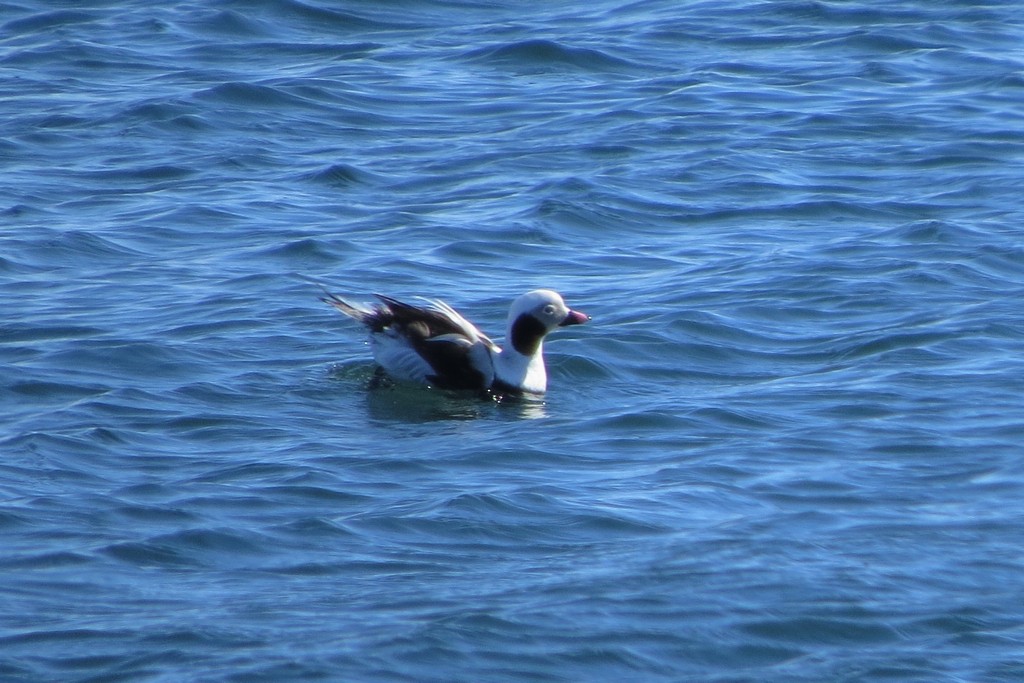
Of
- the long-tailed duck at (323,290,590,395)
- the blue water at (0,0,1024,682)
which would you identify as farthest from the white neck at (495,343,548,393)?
the blue water at (0,0,1024,682)

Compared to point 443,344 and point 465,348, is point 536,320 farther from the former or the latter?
point 443,344

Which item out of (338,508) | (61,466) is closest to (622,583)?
(338,508)

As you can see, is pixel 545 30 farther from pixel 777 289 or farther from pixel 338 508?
pixel 338 508

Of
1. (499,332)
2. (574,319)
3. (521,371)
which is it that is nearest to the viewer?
(521,371)

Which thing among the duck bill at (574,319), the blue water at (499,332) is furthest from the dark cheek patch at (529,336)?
the blue water at (499,332)

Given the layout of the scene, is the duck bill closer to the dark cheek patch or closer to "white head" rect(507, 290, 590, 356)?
"white head" rect(507, 290, 590, 356)

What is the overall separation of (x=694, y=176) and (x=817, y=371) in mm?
4489

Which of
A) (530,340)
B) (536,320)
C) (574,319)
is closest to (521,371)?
(530,340)

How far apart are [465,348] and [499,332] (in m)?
1.10

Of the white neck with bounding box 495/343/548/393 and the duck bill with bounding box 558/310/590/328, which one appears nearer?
the white neck with bounding box 495/343/548/393

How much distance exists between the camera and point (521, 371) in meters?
9.78

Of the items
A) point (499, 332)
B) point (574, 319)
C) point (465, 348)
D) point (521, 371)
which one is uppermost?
point (574, 319)

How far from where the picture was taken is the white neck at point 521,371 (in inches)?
384

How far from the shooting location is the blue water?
641cm
